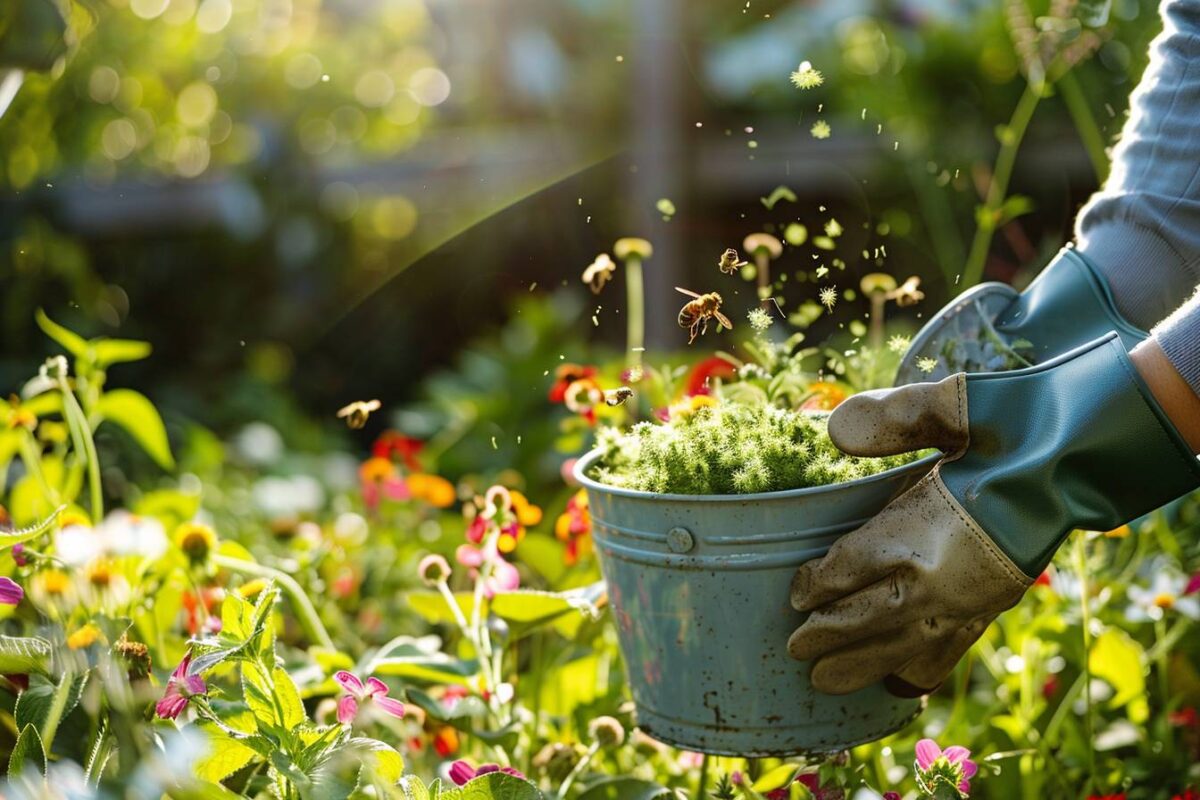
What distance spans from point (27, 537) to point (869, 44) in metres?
1.60

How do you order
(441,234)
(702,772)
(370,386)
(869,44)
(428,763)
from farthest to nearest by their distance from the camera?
(441,234), (370,386), (869,44), (428,763), (702,772)

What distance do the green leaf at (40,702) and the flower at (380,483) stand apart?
892 millimetres

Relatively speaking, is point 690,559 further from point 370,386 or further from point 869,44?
point 370,386

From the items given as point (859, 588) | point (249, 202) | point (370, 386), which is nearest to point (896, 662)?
point (859, 588)

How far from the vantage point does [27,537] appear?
0.93 m

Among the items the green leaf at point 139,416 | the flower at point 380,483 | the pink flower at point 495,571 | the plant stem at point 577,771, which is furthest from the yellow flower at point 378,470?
the plant stem at point 577,771

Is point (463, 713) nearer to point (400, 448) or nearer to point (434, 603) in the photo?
point (434, 603)

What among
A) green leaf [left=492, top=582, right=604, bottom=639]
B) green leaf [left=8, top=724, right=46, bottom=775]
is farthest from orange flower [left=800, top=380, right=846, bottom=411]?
green leaf [left=8, top=724, right=46, bottom=775]

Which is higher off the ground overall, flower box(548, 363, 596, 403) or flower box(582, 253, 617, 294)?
flower box(582, 253, 617, 294)

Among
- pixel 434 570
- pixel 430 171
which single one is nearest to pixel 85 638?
pixel 434 570

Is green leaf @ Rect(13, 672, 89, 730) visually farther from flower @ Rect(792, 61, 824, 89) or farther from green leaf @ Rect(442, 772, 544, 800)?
flower @ Rect(792, 61, 824, 89)

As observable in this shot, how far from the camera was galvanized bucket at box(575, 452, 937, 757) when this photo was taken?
0.93m

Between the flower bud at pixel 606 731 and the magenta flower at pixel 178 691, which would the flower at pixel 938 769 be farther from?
the magenta flower at pixel 178 691

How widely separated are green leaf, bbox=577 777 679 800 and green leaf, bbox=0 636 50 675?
1.50ft
